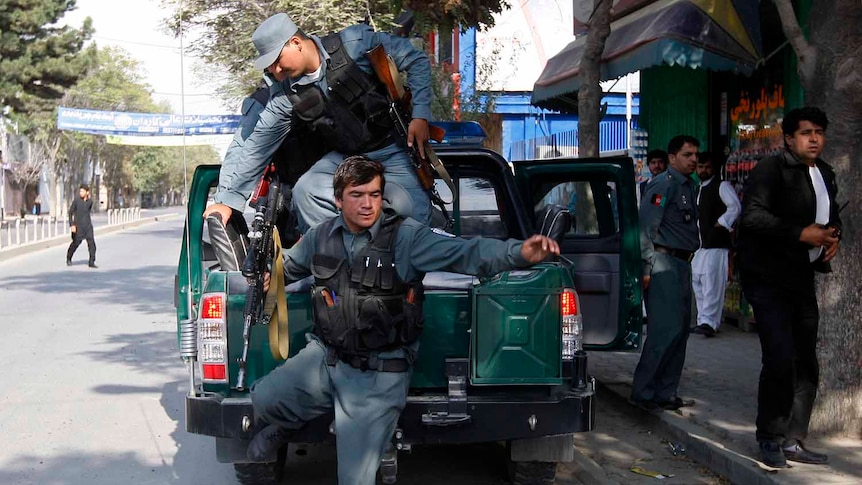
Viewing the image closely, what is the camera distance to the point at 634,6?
12.5m

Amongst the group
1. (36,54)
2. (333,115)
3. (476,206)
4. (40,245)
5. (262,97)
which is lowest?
(40,245)

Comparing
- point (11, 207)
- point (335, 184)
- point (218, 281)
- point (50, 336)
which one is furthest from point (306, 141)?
point (11, 207)

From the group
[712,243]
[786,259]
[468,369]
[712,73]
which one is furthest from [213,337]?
[712,73]

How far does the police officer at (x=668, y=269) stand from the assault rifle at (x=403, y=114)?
7.49 feet

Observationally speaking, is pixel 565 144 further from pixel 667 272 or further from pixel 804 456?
pixel 804 456

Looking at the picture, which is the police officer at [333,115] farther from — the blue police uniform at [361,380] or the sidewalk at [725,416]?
the sidewalk at [725,416]

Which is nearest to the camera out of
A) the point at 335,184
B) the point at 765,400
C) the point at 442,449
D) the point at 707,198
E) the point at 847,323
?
the point at 335,184

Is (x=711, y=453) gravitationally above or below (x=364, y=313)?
below

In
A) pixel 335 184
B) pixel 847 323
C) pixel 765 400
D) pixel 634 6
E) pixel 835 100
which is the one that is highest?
pixel 634 6

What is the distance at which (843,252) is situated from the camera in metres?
6.02

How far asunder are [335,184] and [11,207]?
75369 millimetres

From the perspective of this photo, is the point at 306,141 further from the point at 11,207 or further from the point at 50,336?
the point at 11,207

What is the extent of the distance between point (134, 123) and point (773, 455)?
48323mm

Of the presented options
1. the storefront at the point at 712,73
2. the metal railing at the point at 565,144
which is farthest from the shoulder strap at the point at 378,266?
the metal railing at the point at 565,144
